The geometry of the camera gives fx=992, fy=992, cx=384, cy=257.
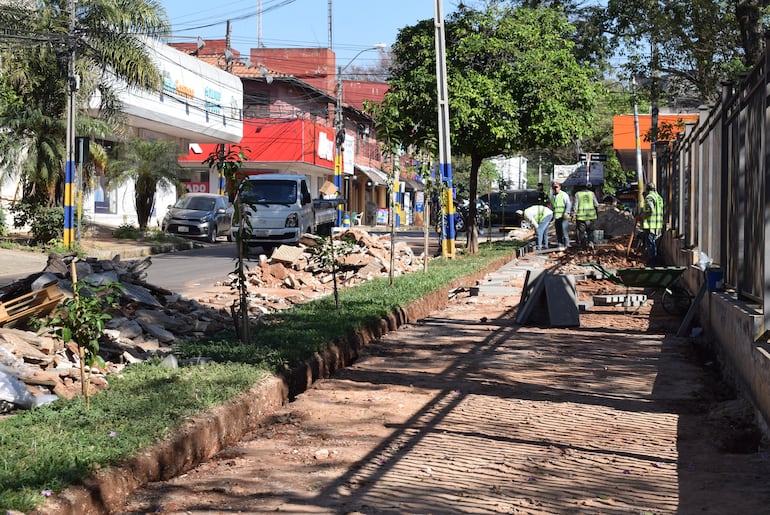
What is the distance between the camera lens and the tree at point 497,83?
22531 millimetres

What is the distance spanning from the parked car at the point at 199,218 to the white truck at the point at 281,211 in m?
5.43

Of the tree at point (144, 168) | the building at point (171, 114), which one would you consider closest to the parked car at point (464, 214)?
the tree at point (144, 168)

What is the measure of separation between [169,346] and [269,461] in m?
3.55

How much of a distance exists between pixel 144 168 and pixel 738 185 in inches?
1089

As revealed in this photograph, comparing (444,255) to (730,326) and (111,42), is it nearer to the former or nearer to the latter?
(111,42)

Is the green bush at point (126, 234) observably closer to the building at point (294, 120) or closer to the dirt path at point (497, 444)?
the building at point (294, 120)

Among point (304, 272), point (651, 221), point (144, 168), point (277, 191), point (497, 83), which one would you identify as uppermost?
point (497, 83)

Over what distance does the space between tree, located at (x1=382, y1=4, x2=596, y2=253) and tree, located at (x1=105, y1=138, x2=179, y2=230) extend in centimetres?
1243

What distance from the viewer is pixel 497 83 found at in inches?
897

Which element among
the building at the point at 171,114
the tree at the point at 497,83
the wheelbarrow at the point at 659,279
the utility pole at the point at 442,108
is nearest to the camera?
the wheelbarrow at the point at 659,279

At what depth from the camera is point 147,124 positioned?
3812cm

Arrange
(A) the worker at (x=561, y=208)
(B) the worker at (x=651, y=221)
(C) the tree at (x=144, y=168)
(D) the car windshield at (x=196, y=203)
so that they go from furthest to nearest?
(D) the car windshield at (x=196, y=203) < (C) the tree at (x=144, y=168) < (A) the worker at (x=561, y=208) < (B) the worker at (x=651, y=221)

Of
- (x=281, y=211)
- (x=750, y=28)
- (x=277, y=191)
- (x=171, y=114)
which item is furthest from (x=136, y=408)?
(x=171, y=114)

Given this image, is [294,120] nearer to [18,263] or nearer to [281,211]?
[281,211]
